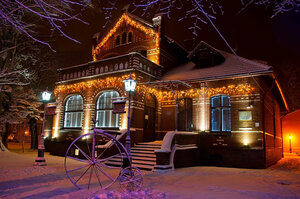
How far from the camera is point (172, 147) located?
43.8 feet

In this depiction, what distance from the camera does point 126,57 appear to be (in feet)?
56.7

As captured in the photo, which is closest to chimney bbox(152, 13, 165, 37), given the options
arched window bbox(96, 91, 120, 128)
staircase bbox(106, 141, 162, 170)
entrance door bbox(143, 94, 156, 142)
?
entrance door bbox(143, 94, 156, 142)

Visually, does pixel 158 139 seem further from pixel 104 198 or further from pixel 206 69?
pixel 104 198

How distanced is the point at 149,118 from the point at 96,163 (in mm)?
10920

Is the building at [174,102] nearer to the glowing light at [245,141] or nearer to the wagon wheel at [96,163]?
the glowing light at [245,141]

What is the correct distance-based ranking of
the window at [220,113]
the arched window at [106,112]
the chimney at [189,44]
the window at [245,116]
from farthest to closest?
the chimney at [189,44]
the arched window at [106,112]
the window at [220,113]
the window at [245,116]

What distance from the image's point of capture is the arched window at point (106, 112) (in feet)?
58.0

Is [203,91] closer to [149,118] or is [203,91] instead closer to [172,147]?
[149,118]

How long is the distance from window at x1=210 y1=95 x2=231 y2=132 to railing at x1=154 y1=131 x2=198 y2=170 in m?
1.62

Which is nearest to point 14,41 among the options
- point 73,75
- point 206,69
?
point 73,75

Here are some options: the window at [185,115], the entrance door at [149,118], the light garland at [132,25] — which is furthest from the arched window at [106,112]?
the light garland at [132,25]

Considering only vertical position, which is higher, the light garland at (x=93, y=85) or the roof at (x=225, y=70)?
the roof at (x=225, y=70)

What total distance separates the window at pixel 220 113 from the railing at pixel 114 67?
206 inches

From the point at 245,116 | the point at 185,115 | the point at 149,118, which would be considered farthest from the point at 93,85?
the point at 245,116
